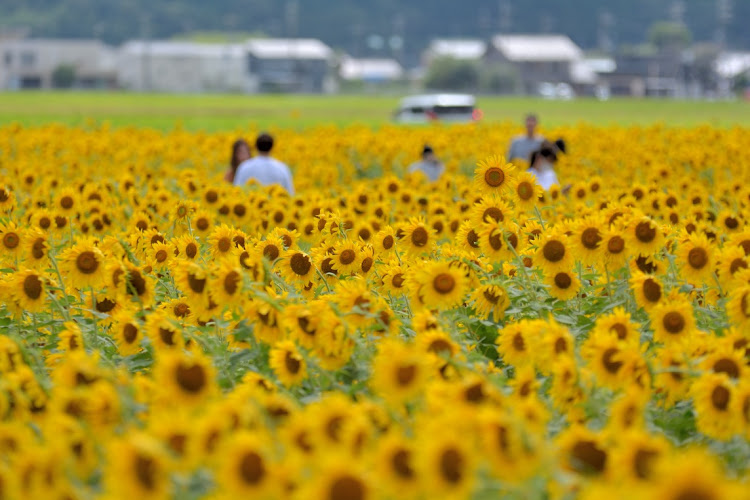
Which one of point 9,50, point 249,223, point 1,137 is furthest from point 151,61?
point 249,223

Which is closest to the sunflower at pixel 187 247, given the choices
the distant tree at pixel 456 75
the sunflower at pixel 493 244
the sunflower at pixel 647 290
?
the sunflower at pixel 493 244

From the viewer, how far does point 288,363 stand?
3.88 m

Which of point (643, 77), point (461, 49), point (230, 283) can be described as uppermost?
point (461, 49)

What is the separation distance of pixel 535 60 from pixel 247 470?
391 feet

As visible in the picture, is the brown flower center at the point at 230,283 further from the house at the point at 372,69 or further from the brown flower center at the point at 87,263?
the house at the point at 372,69

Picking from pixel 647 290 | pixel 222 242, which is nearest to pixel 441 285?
pixel 647 290

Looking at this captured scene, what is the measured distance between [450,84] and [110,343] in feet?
336

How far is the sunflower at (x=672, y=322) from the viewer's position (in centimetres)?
423

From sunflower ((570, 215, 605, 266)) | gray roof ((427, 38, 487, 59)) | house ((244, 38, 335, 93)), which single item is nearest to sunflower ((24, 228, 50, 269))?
sunflower ((570, 215, 605, 266))

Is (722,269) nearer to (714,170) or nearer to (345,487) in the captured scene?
(345,487)

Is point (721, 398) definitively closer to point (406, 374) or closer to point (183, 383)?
point (406, 374)

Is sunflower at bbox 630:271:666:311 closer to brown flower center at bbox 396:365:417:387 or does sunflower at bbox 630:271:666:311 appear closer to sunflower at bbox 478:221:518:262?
sunflower at bbox 478:221:518:262

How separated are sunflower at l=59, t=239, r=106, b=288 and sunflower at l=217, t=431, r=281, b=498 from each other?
2366 mm

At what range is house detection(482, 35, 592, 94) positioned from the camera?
11781 cm
